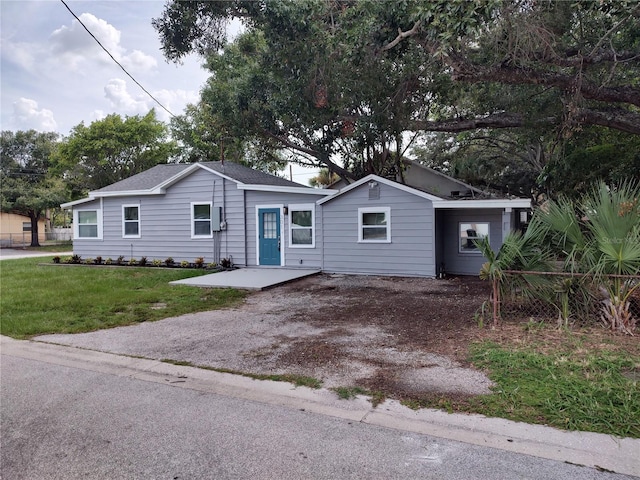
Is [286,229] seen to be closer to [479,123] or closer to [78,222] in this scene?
[479,123]

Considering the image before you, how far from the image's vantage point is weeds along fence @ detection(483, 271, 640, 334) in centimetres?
547

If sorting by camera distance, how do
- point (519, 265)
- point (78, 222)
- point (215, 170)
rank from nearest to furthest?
point (519, 265) → point (215, 170) → point (78, 222)

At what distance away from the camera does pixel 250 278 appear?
38.4 feet

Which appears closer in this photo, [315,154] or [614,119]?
[614,119]

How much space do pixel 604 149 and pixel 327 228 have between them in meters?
8.56

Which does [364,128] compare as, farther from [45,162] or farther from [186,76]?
[45,162]

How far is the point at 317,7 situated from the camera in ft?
26.3

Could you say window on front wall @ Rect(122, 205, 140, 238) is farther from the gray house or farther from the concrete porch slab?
the concrete porch slab

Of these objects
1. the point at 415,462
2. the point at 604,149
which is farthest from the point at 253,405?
the point at 604,149

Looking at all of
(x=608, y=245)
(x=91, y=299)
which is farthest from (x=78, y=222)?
(x=608, y=245)

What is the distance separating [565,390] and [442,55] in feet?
17.2

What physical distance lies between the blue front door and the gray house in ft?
0.11

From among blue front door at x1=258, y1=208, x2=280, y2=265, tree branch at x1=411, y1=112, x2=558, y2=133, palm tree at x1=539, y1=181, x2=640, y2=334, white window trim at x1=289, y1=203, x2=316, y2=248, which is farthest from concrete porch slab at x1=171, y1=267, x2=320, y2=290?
palm tree at x1=539, y1=181, x2=640, y2=334

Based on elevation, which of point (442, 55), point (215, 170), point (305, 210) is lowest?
point (305, 210)
